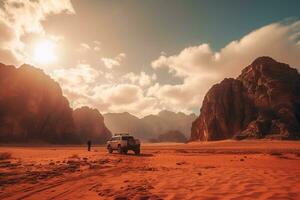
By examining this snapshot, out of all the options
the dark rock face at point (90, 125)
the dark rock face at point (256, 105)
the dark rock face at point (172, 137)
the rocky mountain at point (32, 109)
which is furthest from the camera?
the dark rock face at point (172, 137)

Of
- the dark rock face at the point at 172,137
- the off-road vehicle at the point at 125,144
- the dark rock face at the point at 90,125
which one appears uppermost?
the dark rock face at the point at 90,125

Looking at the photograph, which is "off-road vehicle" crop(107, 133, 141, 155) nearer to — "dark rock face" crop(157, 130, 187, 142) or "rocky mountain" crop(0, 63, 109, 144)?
"rocky mountain" crop(0, 63, 109, 144)

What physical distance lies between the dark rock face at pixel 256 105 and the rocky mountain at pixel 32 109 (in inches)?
2100

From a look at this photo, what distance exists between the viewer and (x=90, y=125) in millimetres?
133375

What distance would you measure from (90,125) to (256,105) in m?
90.6

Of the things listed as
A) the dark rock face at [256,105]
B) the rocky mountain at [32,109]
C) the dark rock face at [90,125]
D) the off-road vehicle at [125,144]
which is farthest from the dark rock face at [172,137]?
the off-road vehicle at [125,144]

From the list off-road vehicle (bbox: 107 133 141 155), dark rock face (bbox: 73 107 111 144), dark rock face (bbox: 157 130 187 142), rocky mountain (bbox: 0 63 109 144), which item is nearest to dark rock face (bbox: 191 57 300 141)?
off-road vehicle (bbox: 107 133 141 155)

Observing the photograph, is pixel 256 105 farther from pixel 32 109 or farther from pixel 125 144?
pixel 32 109

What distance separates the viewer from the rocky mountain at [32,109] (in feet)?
275

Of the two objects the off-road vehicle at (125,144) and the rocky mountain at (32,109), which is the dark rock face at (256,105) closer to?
Result: the off-road vehicle at (125,144)

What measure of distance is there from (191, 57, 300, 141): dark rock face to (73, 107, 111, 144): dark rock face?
66.6 metres

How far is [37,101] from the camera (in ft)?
310

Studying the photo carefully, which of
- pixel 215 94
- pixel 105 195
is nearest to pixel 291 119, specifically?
pixel 215 94

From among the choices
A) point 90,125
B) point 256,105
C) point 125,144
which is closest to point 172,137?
point 90,125
